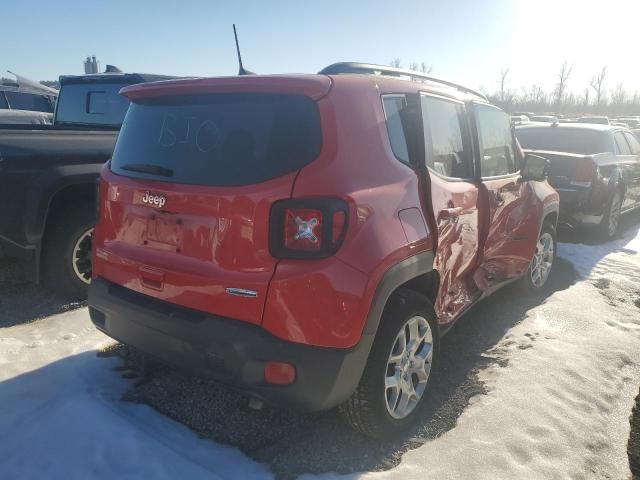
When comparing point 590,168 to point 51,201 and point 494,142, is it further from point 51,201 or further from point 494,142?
point 51,201

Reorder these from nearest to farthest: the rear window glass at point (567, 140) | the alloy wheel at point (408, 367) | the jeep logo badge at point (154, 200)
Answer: the jeep logo badge at point (154, 200) → the alloy wheel at point (408, 367) → the rear window glass at point (567, 140)

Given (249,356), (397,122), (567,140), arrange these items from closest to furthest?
(249,356), (397,122), (567,140)

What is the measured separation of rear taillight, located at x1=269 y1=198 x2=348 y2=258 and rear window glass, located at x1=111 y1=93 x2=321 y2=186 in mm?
167

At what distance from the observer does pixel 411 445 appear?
2.66m

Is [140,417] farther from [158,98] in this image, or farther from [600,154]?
[600,154]

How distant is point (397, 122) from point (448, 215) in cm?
64

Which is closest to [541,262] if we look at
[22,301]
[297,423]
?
[297,423]

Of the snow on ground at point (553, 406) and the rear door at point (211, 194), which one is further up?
the rear door at point (211, 194)

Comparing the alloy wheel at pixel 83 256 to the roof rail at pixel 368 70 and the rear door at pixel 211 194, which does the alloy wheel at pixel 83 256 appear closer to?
the rear door at pixel 211 194

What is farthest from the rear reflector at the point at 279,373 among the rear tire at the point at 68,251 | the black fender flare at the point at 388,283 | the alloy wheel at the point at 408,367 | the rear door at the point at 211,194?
the rear tire at the point at 68,251

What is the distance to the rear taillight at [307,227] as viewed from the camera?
212 cm

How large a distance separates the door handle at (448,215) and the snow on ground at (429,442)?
1086mm

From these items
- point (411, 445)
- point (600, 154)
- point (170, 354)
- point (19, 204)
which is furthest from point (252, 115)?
point (600, 154)

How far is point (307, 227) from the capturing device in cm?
213
